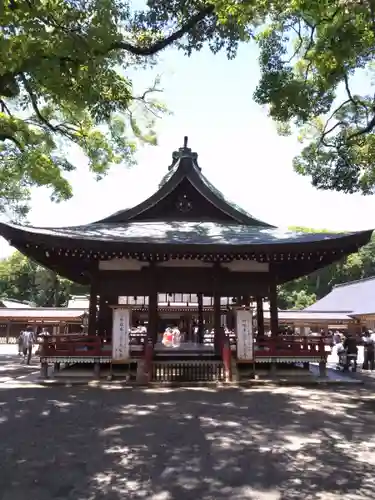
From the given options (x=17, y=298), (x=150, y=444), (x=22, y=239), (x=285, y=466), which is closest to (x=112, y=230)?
(x=22, y=239)

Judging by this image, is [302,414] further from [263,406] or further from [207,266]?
[207,266]

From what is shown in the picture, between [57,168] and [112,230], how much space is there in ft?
22.1

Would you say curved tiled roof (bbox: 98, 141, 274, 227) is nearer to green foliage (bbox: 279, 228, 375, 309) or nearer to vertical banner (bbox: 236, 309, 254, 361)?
vertical banner (bbox: 236, 309, 254, 361)

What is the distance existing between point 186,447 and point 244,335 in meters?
7.25

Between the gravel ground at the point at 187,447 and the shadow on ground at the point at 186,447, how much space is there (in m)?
0.02

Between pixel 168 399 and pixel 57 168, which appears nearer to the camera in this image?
pixel 168 399

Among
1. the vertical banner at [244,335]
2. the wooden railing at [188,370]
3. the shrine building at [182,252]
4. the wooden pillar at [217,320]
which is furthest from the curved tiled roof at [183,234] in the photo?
the wooden railing at [188,370]

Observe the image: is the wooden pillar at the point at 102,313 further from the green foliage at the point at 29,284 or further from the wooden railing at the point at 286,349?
the green foliage at the point at 29,284

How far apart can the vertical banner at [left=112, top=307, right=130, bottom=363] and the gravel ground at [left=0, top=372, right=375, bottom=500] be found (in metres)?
2.46

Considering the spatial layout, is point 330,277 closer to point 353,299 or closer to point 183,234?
point 353,299

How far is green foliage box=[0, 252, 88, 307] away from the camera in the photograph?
58000 millimetres

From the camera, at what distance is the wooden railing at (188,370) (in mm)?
13398

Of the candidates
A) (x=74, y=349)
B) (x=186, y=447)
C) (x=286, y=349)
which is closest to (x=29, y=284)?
(x=74, y=349)

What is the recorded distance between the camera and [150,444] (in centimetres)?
668
